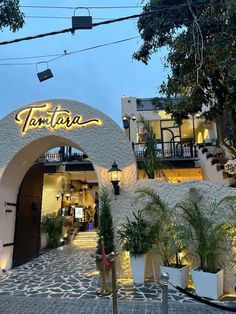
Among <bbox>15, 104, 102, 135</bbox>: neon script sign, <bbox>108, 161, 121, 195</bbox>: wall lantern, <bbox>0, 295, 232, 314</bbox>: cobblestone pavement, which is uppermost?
<bbox>15, 104, 102, 135</bbox>: neon script sign

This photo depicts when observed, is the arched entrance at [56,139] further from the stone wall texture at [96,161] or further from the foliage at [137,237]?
the foliage at [137,237]

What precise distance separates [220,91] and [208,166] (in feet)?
16.6

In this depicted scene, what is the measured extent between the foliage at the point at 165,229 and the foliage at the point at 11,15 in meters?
4.59

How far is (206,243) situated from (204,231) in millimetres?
256

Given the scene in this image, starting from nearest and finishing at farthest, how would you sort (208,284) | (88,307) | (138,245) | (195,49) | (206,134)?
(88,307), (208,284), (138,245), (195,49), (206,134)

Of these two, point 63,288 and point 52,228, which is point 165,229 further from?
point 52,228

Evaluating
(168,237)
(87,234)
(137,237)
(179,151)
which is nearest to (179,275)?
(168,237)

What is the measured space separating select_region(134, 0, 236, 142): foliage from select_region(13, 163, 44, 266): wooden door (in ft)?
16.9

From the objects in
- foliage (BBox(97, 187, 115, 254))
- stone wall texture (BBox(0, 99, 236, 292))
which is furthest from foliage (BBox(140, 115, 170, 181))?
foliage (BBox(97, 187, 115, 254))

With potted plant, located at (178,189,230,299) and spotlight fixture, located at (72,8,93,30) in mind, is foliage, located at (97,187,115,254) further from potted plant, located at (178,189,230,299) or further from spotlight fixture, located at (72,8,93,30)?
spotlight fixture, located at (72,8,93,30)

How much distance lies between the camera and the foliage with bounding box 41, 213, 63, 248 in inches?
535

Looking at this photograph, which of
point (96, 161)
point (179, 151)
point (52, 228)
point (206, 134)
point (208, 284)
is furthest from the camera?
point (206, 134)

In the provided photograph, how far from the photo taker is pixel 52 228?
13852 millimetres

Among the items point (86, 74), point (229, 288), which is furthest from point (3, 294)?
point (86, 74)
